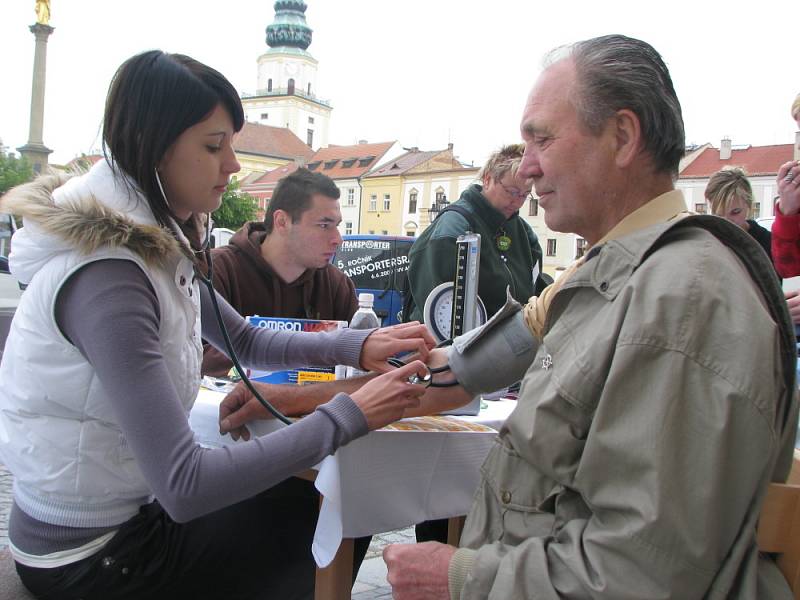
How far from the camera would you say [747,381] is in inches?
40.6

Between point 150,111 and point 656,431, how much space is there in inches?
48.8

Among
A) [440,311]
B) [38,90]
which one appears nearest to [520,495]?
[440,311]

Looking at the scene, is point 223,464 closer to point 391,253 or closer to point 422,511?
point 422,511

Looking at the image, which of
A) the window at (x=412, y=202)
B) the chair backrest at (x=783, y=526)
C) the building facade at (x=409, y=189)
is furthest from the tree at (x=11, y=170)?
the chair backrest at (x=783, y=526)

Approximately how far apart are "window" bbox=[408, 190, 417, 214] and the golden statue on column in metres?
33.7

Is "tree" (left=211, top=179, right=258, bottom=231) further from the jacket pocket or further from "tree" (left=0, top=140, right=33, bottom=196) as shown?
the jacket pocket

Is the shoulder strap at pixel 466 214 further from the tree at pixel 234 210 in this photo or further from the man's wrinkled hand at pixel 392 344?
the tree at pixel 234 210

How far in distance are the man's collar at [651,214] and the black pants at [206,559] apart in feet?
3.49

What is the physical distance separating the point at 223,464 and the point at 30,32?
28305 mm

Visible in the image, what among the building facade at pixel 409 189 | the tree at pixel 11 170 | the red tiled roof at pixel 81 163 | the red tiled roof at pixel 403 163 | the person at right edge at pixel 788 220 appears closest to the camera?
the red tiled roof at pixel 81 163

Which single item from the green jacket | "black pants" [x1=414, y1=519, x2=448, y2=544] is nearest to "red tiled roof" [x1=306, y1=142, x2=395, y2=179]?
the green jacket

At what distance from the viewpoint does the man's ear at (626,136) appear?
4.63 feet

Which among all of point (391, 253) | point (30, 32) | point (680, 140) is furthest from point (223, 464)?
point (30, 32)

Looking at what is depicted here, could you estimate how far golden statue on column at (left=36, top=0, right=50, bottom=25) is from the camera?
78.6 ft
